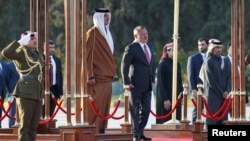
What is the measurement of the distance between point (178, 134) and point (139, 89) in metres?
1.95

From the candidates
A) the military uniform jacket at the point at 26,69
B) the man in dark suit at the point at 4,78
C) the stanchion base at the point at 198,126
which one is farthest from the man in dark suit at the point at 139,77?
the man in dark suit at the point at 4,78

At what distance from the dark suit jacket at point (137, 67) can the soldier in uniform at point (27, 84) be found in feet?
8.45

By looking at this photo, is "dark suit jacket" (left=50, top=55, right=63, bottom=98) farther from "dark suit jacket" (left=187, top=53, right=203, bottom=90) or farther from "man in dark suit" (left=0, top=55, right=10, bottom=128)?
"dark suit jacket" (left=187, top=53, right=203, bottom=90)

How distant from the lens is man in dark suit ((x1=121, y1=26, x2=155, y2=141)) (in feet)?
68.8

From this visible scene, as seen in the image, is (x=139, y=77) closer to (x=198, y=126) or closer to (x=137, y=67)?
(x=137, y=67)

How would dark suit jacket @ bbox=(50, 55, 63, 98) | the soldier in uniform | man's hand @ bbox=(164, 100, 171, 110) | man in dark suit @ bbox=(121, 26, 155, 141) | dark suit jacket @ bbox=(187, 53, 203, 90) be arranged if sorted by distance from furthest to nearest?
1. dark suit jacket @ bbox=(187, 53, 203, 90)
2. dark suit jacket @ bbox=(50, 55, 63, 98)
3. man's hand @ bbox=(164, 100, 171, 110)
4. man in dark suit @ bbox=(121, 26, 155, 141)
5. the soldier in uniform

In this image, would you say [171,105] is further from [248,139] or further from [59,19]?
[59,19]

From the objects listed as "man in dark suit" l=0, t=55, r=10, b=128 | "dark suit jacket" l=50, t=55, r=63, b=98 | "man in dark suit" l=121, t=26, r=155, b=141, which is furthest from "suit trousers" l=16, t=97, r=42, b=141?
"man in dark suit" l=0, t=55, r=10, b=128

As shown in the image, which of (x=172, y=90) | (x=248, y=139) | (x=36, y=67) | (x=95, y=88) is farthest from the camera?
(x=172, y=90)

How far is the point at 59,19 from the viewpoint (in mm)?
50656

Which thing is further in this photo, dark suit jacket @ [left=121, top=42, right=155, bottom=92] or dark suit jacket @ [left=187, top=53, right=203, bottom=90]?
dark suit jacket @ [left=187, top=53, right=203, bottom=90]

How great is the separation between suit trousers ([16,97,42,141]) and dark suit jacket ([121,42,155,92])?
8.80ft

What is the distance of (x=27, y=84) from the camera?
61.2 ft

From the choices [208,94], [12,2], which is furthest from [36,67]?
[12,2]
